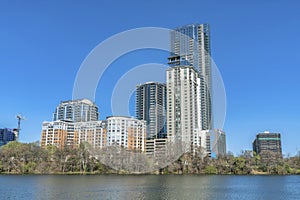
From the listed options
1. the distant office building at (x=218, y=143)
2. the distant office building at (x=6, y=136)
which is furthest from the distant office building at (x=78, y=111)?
the distant office building at (x=218, y=143)

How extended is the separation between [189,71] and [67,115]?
57.4 meters

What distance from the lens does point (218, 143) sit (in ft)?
293

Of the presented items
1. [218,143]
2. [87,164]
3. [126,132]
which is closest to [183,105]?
[218,143]

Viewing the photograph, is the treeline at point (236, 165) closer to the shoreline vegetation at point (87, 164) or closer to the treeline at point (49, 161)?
the shoreline vegetation at point (87, 164)

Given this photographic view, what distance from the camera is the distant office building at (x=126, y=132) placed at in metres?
90.3

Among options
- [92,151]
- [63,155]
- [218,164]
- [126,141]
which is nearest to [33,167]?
[63,155]

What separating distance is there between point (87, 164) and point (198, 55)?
2531 inches

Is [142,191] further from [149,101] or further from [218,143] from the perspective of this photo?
[149,101]

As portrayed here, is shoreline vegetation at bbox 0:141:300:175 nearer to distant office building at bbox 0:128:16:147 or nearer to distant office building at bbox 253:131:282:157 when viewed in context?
distant office building at bbox 253:131:282:157

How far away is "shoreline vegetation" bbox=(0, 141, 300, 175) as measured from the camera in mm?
65688

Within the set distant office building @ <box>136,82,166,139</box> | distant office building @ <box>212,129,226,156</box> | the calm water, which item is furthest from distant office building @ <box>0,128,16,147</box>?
the calm water

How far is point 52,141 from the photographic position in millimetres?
97938

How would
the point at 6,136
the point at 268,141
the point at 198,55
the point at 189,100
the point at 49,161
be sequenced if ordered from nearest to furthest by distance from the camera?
the point at 49,161, the point at 189,100, the point at 198,55, the point at 268,141, the point at 6,136

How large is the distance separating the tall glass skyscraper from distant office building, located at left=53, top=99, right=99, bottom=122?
36436 mm
